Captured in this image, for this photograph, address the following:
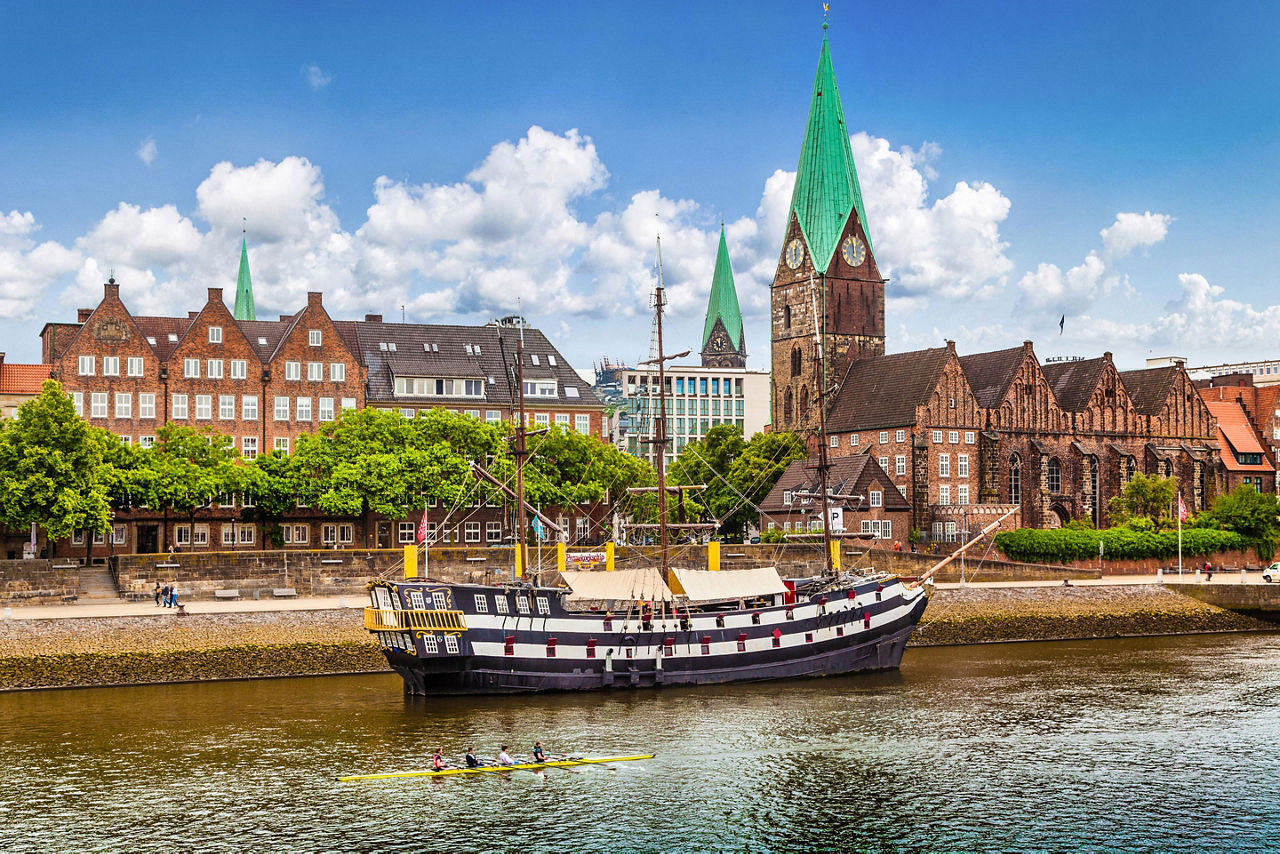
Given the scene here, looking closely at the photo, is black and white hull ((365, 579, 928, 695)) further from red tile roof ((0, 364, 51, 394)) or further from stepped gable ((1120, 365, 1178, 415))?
stepped gable ((1120, 365, 1178, 415))

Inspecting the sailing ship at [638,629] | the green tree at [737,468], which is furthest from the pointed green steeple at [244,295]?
the sailing ship at [638,629]

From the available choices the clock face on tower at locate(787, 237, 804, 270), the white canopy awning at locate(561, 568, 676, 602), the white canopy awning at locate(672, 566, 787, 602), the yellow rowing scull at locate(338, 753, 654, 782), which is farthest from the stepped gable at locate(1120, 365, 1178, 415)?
the yellow rowing scull at locate(338, 753, 654, 782)

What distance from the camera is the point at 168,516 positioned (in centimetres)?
8675

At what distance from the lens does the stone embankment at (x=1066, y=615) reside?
7419cm

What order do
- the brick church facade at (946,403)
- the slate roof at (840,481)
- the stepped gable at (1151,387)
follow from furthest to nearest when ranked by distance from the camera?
1. the stepped gable at (1151,387)
2. the brick church facade at (946,403)
3. the slate roof at (840,481)

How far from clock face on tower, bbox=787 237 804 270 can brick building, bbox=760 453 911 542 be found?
31.0 meters

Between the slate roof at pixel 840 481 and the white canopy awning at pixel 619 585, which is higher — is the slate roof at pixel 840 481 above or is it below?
above

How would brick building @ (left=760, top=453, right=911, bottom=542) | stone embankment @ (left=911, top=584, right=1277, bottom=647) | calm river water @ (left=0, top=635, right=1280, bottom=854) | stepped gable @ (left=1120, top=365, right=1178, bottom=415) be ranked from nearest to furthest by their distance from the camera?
calm river water @ (left=0, top=635, right=1280, bottom=854)
stone embankment @ (left=911, top=584, right=1277, bottom=647)
brick building @ (left=760, top=453, right=911, bottom=542)
stepped gable @ (left=1120, top=365, right=1178, bottom=415)

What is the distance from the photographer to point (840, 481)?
105812 mm

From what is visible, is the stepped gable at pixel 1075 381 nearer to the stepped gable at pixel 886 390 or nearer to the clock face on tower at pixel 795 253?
the stepped gable at pixel 886 390

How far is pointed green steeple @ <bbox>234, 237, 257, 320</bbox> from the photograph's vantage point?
589 feet

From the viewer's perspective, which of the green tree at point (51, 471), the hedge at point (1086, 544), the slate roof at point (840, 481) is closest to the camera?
the green tree at point (51, 471)

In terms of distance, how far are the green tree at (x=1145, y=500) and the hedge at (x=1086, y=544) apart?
30.2 feet

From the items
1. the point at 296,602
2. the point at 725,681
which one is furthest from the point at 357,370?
the point at 725,681
